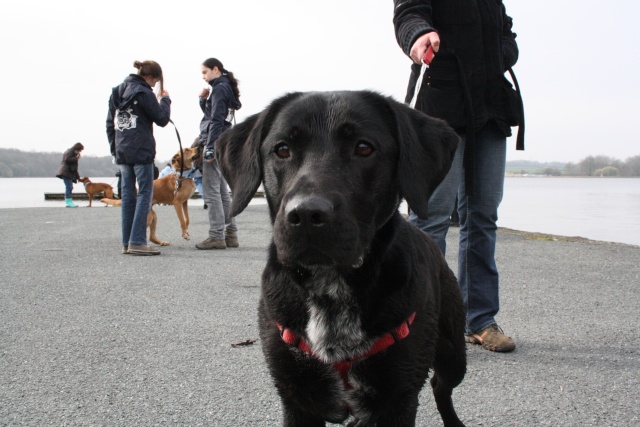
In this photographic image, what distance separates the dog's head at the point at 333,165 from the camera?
1790 mm

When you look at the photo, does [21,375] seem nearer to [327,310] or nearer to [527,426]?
[327,310]

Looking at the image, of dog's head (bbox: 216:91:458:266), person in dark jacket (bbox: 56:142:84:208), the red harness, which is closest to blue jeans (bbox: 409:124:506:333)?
dog's head (bbox: 216:91:458:266)

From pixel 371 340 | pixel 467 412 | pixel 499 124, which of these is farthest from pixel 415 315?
pixel 499 124

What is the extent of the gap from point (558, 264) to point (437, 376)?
5196 millimetres

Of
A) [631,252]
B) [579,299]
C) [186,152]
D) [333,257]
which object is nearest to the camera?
[333,257]

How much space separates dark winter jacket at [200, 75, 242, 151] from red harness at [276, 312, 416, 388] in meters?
6.18

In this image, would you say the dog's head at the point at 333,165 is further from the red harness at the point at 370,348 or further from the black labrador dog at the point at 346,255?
the red harness at the point at 370,348

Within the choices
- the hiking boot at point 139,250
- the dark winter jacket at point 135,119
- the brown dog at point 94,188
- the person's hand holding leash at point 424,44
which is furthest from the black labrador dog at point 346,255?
the brown dog at point 94,188

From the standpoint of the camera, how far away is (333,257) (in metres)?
1.80

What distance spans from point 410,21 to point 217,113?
5.14 m

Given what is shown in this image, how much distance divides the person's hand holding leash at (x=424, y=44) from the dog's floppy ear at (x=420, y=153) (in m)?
0.89

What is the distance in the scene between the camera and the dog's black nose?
1.72 metres

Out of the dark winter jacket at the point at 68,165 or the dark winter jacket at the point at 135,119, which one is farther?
the dark winter jacket at the point at 68,165

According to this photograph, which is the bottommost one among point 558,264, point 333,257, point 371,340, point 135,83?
point 558,264
